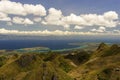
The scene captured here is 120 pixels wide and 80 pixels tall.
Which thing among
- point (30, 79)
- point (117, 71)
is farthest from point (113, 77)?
point (30, 79)

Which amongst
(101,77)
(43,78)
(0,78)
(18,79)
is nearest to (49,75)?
(43,78)

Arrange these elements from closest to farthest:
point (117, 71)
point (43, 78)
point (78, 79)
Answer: point (43, 78), point (117, 71), point (78, 79)

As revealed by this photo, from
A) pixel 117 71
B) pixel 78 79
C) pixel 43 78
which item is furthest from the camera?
pixel 78 79

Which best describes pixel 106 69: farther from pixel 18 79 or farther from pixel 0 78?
pixel 0 78

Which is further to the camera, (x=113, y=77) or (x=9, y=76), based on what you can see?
(x=9, y=76)

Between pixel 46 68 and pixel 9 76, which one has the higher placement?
pixel 46 68

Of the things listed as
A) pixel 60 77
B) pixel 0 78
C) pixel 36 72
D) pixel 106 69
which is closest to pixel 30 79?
pixel 36 72

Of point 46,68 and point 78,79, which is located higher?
point 46,68

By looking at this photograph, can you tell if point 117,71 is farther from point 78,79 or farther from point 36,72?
point 36,72

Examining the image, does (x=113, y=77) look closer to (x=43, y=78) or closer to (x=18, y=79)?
(x=43, y=78)

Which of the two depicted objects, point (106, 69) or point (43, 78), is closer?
point (43, 78)
